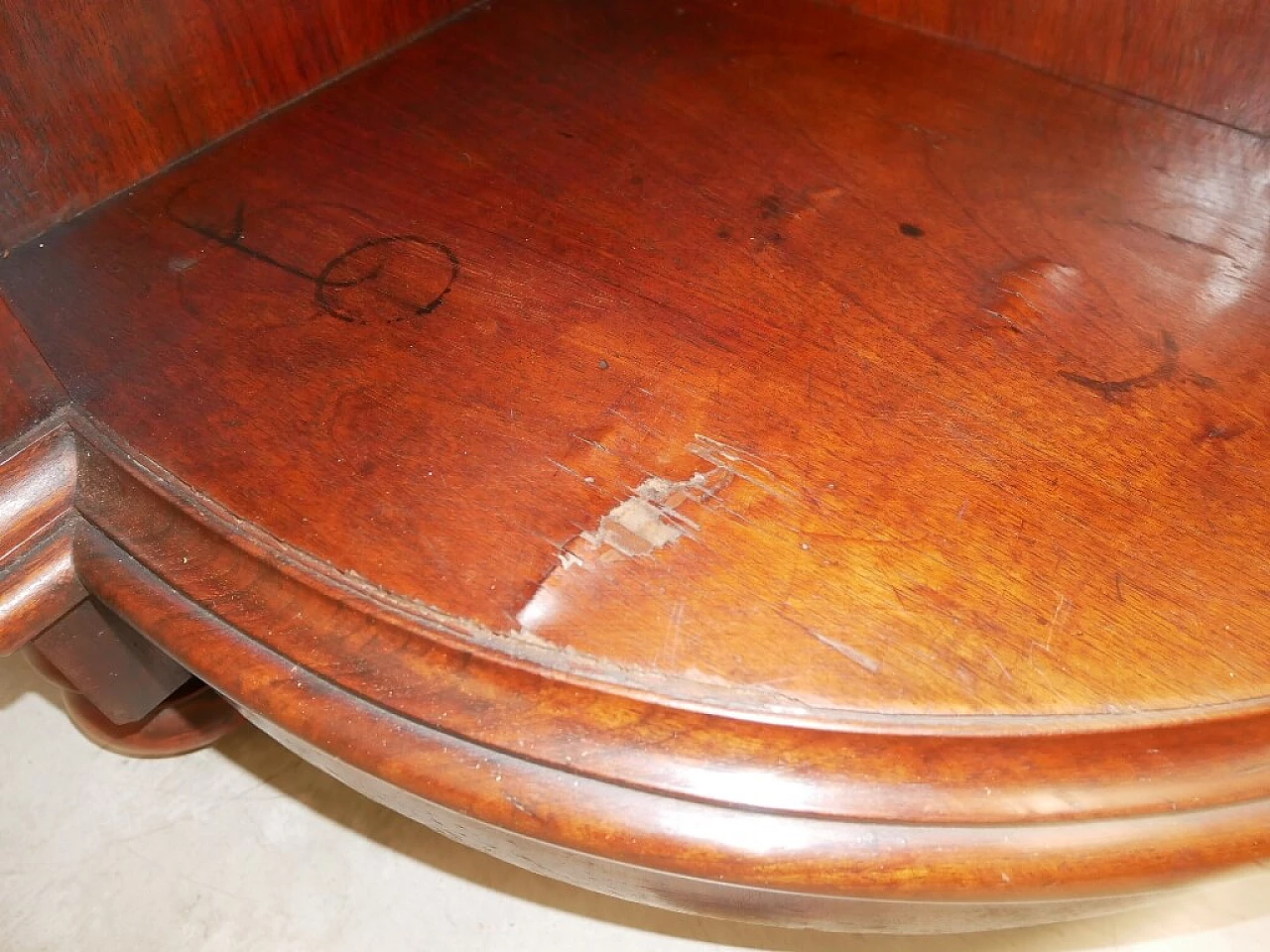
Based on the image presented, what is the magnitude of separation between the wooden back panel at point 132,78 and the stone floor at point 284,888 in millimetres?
483

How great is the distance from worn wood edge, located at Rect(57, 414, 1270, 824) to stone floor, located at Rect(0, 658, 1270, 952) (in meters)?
0.42

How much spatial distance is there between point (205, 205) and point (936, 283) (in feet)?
1.42

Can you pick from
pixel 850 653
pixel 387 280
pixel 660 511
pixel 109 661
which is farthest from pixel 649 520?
pixel 109 661

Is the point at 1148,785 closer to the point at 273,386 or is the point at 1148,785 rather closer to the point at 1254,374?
the point at 1254,374

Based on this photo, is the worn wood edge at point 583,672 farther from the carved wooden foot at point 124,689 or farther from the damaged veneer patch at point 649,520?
the carved wooden foot at point 124,689

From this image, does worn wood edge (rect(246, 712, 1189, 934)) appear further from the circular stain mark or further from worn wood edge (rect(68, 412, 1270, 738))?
the circular stain mark

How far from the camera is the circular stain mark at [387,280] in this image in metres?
0.59

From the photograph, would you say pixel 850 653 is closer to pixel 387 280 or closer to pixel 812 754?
pixel 812 754

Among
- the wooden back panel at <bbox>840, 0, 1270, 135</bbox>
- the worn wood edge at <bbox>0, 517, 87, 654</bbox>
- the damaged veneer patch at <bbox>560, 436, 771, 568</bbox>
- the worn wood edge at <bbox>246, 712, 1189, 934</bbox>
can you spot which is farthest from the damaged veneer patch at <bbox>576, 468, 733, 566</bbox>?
the wooden back panel at <bbox>840, 0, 1270, 135</bbox>

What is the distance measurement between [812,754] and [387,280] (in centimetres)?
35

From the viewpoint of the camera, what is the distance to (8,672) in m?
1.00

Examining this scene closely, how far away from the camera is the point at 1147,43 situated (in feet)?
2.18

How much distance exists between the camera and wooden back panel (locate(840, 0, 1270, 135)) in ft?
2.08

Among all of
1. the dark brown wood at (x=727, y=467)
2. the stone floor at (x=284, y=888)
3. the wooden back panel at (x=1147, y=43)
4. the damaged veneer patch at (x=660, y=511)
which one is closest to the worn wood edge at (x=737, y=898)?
the dark brown wood at (x=727, y=467)
